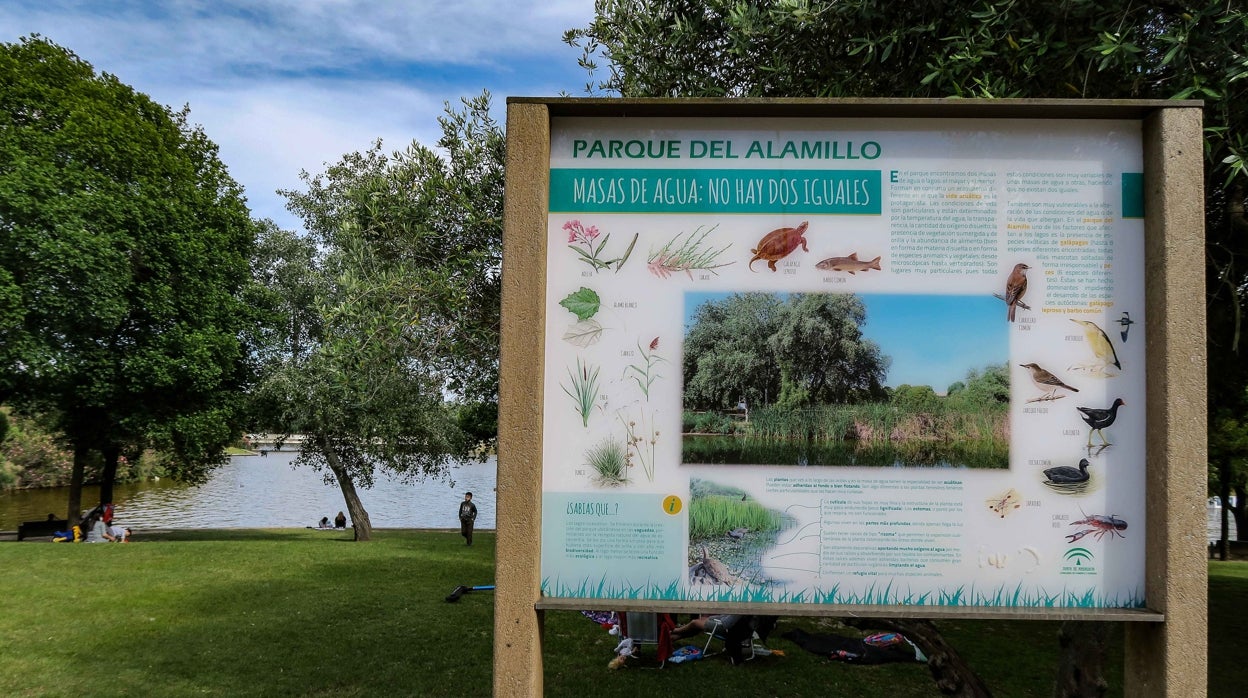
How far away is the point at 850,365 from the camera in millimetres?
3109

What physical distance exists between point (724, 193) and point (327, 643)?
8913 mm

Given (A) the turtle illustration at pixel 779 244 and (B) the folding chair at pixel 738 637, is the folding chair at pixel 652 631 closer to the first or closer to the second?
(B) the folding chair at pixel 738 637

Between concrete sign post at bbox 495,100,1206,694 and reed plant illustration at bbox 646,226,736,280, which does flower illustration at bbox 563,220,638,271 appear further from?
reed plant illustration at bbox 646,226,736,280

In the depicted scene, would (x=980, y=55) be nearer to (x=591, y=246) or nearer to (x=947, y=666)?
(x=591, y=246)

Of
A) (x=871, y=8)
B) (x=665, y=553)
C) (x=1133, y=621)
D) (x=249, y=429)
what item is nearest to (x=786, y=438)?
(x=665, y=553)

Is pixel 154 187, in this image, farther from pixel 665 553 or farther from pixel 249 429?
pixel 665 553

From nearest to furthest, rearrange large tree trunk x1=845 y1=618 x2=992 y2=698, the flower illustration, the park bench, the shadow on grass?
the flower illustration
large tree trunk x1=845 y1=618 x2=992 y2=698
the shadow on grass
the park bench

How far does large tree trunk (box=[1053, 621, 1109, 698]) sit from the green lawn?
246 cm

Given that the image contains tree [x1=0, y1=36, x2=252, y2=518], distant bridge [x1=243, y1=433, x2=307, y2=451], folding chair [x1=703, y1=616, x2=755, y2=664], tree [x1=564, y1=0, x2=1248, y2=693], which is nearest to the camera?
tree [x1=564, y1=0, x2=1248, y2=693]

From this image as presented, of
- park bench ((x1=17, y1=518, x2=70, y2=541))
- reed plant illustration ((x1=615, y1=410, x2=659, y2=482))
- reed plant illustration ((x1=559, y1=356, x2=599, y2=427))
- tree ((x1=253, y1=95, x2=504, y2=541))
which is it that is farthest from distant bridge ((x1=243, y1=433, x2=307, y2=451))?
reed plant illustration ((x1=615, y1=410, x2=659, y2=482))

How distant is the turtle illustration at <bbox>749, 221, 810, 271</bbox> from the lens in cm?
313

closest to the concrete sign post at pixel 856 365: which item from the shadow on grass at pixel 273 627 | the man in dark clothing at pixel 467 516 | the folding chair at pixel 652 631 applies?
the shadow on grass at pixel 273 627

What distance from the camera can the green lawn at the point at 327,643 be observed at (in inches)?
320

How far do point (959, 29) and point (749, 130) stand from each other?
136 inches
